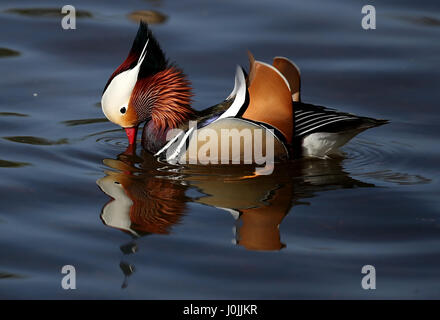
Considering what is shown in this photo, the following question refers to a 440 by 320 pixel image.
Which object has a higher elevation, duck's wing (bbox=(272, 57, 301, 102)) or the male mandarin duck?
duck's wing (bbox=(272, 57, 301, 102))

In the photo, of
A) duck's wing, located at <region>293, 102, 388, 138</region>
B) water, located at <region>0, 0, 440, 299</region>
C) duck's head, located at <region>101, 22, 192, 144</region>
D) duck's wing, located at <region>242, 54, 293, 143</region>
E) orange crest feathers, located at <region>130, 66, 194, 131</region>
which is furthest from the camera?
orange crest feathers, located at <region>130, 66, 194, 131</region>

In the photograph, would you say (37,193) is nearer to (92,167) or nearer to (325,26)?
(92,167)

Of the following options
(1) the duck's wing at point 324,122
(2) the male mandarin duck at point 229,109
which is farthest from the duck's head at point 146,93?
(1) the duck's wing at point 324,122

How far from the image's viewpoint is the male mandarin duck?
664 centimetres

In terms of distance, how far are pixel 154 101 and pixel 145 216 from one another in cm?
157

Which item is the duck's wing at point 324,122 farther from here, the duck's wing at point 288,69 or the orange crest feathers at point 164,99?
the orange crest feathers at point 164,99

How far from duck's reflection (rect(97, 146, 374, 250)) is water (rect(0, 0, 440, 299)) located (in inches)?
0.7

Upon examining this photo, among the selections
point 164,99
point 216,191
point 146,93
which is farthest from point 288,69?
point 216,191

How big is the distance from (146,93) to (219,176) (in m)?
1.04

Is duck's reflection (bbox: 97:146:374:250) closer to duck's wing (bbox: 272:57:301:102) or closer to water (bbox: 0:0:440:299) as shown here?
water (bbox: 0:0:440:299)

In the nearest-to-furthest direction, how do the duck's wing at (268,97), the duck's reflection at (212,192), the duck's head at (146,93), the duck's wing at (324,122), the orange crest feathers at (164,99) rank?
the duck's reflection at (212,192)
the duck's wing at (268,97)
the duck's wing at (324,122)
the duck's head at (146,93)
the orange crest feathers at (164,99)

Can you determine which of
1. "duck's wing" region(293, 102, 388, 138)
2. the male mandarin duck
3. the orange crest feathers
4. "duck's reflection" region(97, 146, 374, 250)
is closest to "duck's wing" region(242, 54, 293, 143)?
the male mandarin duck

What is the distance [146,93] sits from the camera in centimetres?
718

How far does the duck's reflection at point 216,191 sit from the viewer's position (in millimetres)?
5684
